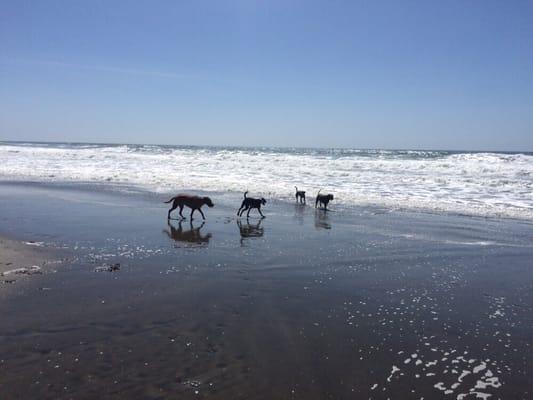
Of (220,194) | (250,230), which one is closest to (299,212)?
(250,230)

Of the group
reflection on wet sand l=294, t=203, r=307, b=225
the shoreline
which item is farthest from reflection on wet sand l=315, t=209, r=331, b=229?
the shoreline

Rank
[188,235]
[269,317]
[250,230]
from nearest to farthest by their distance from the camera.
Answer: [269,317] < [188,235] < [250,230]

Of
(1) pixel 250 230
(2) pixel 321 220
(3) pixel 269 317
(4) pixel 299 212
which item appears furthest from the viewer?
(4) pixel 299 212

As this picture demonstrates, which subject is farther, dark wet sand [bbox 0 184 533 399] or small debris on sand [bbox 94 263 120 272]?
small debris on sand [bbox 94 263 120 272]

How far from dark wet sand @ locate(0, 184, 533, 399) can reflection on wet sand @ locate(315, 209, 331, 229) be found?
4.80ft

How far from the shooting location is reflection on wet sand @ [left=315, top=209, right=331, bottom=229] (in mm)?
12469

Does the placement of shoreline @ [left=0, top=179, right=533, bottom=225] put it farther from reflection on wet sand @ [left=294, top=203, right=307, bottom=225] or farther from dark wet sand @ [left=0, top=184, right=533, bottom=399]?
dark wet sand @ [left=0, top=184, right=533, bottom=399]

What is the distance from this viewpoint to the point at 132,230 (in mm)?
11266

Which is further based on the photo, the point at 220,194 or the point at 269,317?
the point at 220,194

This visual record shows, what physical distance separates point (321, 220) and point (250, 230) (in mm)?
2659

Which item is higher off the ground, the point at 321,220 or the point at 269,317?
the point at 269,317

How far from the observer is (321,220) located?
13469 mm

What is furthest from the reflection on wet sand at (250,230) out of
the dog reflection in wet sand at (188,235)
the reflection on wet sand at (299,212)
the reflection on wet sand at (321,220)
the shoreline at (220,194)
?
Result: the shoreline at (220,194)

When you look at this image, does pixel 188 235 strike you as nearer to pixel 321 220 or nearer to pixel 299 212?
pixel 321 220
